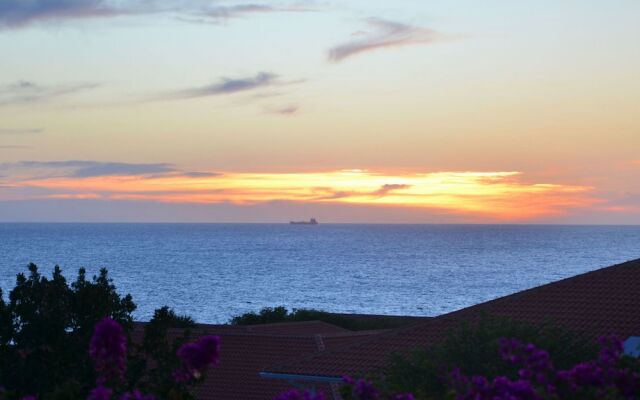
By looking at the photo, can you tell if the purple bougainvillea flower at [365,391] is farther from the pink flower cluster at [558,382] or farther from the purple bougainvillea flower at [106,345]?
the purple bougainvillea flower at [106,345]

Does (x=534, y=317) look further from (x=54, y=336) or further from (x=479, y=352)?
(x=54, y=336)

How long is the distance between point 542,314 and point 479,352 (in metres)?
6.60

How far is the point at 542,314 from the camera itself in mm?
23031

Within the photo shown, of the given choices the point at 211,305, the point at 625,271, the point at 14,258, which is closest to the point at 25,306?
the point at 625,271

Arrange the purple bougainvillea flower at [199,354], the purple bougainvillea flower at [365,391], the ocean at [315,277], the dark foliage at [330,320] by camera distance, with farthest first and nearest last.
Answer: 1. the ocean at [315,277]
2. the dark foliage at [330,320]
3. the purple bougainvillea flower at [365,391]
4. the purple bougainvillea flower at [199,354]

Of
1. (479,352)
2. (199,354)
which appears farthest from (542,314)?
(199,354)

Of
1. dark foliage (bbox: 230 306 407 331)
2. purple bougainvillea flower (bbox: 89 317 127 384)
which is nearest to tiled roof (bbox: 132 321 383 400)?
dark foliage (bbox: 230 306 407 331)

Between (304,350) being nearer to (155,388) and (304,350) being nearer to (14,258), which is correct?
(155,388)

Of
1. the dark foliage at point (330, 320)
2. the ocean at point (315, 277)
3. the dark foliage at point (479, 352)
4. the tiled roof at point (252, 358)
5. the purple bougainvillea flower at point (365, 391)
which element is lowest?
the ocean at point (315, 277)

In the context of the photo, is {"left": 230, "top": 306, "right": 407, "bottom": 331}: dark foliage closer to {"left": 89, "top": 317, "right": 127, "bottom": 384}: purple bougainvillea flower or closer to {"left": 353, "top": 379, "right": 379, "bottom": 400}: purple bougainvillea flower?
{"left": 353, "top": 379, "right": 379, "bottom": 400}: purple bougainvillea flower

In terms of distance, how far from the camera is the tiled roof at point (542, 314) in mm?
22328

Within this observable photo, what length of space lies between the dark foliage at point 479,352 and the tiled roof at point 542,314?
3.67 meters

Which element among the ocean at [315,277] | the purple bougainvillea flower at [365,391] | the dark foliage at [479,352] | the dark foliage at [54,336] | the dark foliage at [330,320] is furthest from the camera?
the ocean at [315,277]

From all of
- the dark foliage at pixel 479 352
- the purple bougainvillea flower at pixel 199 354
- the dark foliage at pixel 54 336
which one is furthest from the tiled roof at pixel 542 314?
the purple bougainvillea flower at pixel 199 354
